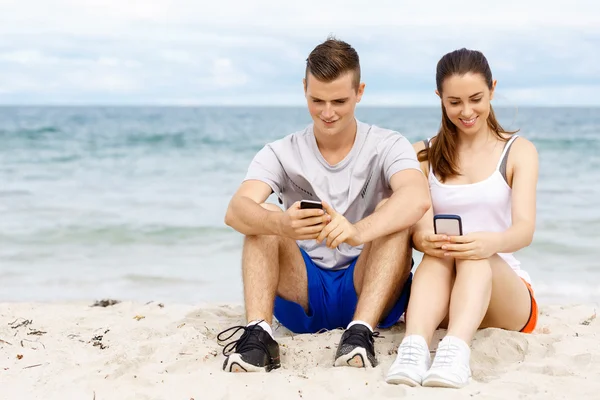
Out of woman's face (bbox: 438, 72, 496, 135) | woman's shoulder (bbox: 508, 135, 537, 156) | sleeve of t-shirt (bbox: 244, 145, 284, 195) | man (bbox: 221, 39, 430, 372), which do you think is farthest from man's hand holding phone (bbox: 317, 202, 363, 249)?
woman's shoulder (bbox: 508, 135, 537, 156)

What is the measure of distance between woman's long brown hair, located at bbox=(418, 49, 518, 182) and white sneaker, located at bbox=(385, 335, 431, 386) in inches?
40.7

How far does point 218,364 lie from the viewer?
3.43 m

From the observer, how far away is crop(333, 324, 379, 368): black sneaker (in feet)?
10.8

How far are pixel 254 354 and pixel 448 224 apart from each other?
1112 mm

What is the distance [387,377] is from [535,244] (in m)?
5.15

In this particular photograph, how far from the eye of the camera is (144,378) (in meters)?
3.29

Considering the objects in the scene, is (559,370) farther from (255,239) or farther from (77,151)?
(77,151)

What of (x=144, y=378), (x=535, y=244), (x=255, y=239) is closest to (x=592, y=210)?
(x=535, y=244)

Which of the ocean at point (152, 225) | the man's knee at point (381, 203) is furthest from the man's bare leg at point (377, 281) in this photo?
the ocean at point (152, 225)

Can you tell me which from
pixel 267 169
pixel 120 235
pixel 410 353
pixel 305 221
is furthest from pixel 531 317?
pixel 120 235

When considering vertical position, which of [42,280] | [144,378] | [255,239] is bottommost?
[42,280]

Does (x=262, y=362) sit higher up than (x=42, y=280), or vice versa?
(x=262, y=362)

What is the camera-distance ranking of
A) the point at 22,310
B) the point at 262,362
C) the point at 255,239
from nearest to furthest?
the point at 262,362, the point at 255,239, the point at 22,310

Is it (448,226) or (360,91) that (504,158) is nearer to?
(448,226)
